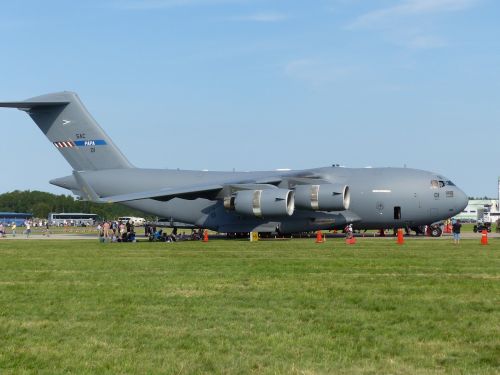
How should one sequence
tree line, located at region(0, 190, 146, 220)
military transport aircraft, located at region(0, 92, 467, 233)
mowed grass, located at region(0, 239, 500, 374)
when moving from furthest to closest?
tree line, located at region(0, 190, 146, 220)
military transport aircraft, located at region(0, 92, 467, 233)
mowed grass, located at region(0, 239, 500, 374)

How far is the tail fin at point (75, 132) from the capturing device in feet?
151

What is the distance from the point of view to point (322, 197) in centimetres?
3906

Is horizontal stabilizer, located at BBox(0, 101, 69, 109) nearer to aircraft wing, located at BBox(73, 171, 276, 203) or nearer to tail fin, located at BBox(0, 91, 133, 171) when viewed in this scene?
tail fin, located at BBox(0, 91, 133, 171)

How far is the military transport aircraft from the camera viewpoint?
39.4 metres

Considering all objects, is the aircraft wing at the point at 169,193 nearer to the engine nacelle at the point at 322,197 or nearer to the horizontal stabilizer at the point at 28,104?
the engine nacelle at the point at 322,197

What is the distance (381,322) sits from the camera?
1119cm

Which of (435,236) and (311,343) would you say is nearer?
(311,343)

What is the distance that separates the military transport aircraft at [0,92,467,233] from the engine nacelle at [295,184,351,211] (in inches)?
1.9

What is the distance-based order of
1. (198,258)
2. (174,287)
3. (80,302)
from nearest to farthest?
(80,302) < (174,287) < (198,258)

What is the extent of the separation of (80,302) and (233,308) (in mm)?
2666

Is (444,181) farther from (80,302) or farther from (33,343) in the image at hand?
(33,343)

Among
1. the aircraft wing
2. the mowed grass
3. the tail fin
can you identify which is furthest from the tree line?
the mowed grass

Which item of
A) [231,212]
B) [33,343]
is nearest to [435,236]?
[231,212]

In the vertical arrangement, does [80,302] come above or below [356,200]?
below
